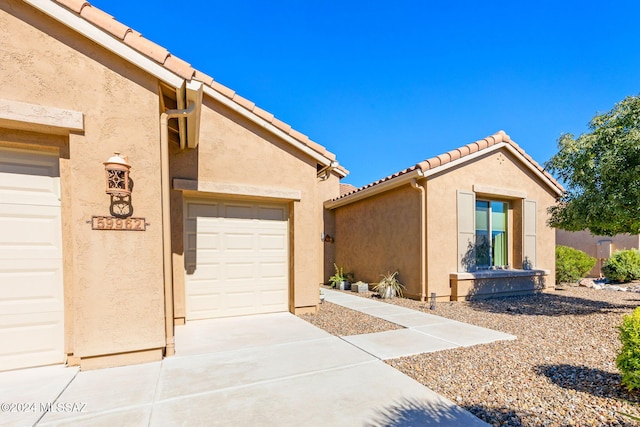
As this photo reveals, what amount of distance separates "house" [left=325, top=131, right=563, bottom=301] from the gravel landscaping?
5.24ft

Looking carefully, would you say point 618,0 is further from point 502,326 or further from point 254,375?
point 254,375

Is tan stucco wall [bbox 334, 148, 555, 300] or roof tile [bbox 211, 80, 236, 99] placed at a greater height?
roof tile [bbox 211, 80, 236, 99]

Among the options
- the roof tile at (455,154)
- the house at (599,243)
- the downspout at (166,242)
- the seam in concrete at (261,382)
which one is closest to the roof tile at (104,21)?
the downspout at (166,242)

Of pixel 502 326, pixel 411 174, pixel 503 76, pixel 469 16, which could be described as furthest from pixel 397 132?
pixel 502 326

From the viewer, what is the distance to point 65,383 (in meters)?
3.52

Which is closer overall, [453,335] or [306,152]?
[453,335]

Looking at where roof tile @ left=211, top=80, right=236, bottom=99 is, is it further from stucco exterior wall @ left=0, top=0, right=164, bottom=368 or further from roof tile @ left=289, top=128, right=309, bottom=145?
stucco exterior wall @ left=0, top=0, right=164, bottom=368

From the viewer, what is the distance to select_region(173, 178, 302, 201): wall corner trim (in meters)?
5.96

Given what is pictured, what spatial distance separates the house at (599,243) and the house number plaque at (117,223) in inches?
728

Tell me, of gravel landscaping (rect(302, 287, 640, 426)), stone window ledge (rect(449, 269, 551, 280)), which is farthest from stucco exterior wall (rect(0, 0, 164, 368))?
stone window ledge (rect(449, 269, 551, 280))

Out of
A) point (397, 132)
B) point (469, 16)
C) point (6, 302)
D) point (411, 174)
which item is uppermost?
point (469, 16)

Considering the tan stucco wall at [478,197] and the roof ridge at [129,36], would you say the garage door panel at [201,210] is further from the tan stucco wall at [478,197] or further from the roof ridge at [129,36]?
the tan stucco wall at [478,197]

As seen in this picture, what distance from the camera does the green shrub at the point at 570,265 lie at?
11555 mm

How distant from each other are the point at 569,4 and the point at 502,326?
26.5ft
